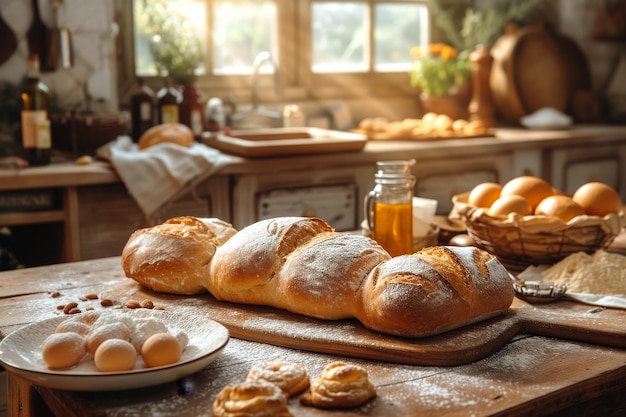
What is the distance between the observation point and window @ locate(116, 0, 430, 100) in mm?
3473

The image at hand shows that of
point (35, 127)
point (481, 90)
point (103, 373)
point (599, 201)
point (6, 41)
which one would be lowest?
point (103, 373)

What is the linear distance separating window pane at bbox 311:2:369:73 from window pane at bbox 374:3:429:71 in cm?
8

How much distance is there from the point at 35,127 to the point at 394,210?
5.28 feet

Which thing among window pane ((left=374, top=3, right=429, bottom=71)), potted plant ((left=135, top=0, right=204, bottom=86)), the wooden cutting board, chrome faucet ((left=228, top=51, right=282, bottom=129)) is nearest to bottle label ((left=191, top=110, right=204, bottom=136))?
potted plant ((left=135, top=0, right=204, bottom=86))

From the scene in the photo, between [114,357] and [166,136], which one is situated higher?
[166,136]

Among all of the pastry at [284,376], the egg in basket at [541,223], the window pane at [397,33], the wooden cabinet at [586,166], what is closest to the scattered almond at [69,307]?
the pastry at [284,376]

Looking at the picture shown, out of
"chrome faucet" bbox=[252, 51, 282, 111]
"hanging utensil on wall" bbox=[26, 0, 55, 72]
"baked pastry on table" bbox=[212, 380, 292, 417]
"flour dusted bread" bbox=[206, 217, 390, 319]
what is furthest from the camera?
"chrome faucet" bbox=[252, 51, 282, 111]

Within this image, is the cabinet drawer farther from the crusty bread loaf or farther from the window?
the crusty bread loaf

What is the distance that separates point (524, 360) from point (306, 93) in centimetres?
292

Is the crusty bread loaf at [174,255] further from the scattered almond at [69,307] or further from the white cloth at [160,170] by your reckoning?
the white cloth at [160,170]

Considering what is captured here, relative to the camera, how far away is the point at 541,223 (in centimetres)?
152

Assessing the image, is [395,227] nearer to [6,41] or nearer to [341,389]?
[341,389]

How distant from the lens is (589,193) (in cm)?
166

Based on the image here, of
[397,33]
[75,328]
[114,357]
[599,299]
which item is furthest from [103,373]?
[397,33]
